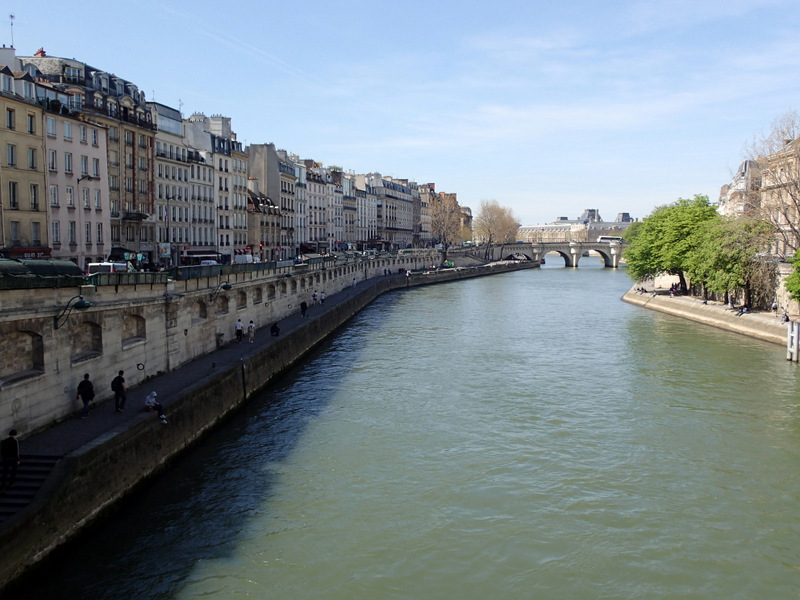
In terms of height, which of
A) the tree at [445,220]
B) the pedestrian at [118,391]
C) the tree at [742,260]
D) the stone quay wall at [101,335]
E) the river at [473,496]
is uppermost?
the tree at [445,220]

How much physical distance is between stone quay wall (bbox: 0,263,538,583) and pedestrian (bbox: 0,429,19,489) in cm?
78

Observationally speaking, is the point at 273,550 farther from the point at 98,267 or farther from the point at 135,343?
the point at 98,267

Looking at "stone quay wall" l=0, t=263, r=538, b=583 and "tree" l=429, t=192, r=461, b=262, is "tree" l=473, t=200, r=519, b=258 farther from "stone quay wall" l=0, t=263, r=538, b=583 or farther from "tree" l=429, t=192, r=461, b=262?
"stone quay wall" l=0, t=263, r=538, b=583

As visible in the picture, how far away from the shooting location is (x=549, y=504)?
1686cm

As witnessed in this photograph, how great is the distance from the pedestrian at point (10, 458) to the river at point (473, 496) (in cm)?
183

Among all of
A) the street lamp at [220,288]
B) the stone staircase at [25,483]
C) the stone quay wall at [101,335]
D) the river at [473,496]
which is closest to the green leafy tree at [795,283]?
the river at [473,496]

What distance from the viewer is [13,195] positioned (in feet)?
105

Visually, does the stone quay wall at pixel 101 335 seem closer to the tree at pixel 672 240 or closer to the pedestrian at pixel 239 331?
the pedestrian at pixel 239 331

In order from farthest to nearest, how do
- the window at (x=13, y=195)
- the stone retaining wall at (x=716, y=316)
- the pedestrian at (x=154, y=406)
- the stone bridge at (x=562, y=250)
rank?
1. the stone bridge at (x=562, y=250)
2. the stone retaining wall at (x=716, y=316)
3. the window at (x=13, y=195)
4. the pedestrian at (x=154, y=406)

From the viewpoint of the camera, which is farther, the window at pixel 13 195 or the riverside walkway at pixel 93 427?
the window at pixel 13 195

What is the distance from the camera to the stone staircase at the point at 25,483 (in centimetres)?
1286

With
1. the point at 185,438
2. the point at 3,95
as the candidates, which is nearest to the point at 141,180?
the point at 3,95

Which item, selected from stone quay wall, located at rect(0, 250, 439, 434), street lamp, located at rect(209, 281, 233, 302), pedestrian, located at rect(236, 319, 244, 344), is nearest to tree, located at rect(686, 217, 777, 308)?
stone quay wall, located at rect(0, 250, 439, 434)

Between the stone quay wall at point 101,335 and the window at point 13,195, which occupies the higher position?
the window at point 13,195
